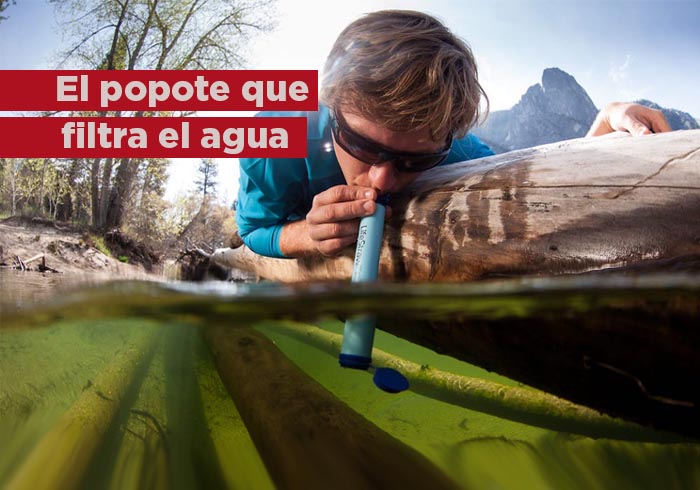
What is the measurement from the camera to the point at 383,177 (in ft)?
1.57

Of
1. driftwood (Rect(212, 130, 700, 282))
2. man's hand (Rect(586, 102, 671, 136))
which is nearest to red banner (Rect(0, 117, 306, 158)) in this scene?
driftwood (Rect(212, 130, 700, 282))

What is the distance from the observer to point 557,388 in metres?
0.33

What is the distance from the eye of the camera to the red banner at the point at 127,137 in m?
Result: 0.76

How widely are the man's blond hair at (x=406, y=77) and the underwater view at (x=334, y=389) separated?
0.83 feet

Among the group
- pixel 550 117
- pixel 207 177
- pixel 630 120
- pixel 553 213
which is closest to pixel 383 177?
pixel 553 213

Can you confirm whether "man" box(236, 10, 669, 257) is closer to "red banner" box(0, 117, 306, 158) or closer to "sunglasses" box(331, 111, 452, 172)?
"sunglasses" box(331, 111, 452, 172)

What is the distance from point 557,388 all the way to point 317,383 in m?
0.17

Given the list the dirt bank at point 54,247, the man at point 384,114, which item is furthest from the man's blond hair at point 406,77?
the dirt bank at point 54,247

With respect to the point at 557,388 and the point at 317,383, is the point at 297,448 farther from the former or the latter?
the point at 557,388

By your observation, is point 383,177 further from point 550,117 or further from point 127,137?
point 550,117

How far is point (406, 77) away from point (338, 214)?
16 centimetres

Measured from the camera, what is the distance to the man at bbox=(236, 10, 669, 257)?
0.48 metres

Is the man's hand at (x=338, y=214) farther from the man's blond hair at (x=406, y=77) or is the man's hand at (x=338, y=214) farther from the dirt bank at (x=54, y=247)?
the dirt bank at (x=54, y=247)

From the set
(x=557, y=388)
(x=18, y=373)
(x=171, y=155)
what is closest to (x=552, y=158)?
(x=557, y=388)
